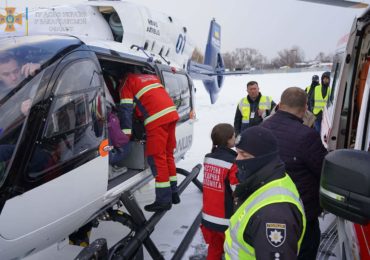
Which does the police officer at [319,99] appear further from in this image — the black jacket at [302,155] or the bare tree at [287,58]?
the bare tree at [287,58]

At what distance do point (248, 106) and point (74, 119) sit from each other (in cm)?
395

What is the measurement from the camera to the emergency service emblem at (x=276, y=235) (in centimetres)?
138

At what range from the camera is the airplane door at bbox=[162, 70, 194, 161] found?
453 centimetres

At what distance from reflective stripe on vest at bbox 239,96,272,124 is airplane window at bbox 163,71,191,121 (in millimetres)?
1102

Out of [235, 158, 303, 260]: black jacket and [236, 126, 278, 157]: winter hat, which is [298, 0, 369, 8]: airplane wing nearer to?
[236, 126, 278, 157]: winter hat

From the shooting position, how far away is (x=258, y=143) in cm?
159

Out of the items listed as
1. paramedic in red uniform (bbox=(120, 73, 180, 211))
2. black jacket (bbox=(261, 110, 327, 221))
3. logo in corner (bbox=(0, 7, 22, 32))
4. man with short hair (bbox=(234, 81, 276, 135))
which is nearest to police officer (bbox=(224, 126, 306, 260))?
black jacket (bbox=(261, 110, 327, 221))

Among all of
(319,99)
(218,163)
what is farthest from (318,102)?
(218,163)

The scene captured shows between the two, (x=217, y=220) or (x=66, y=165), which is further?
(x=217, y=220)

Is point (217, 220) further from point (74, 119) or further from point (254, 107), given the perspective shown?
point (254, 107)

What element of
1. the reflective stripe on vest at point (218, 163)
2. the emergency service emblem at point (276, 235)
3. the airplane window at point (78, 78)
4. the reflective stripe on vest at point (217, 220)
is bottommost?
the reflective stripe on vest at point (217, 220)

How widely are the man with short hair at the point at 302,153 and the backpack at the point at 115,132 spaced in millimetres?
1398

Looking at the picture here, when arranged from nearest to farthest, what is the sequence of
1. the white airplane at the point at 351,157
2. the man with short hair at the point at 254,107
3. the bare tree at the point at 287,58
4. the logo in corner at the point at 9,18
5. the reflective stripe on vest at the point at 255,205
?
1. the white airplane at the point at 351,157
2. the reflective stripe on vest at the point at 255,205
3. the logo in corner at the point at 9,18
4. the man with short hair at the point at 254,107
5. the bare tree at the point at 287,58

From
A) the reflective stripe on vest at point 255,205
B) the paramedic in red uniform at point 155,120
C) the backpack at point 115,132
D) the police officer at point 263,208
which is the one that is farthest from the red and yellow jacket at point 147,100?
the reflective stripe on vest at point 255,205
